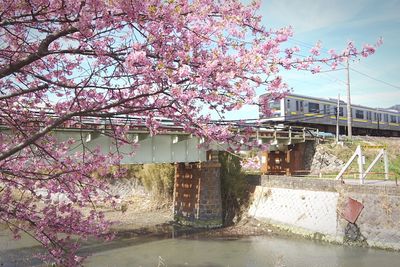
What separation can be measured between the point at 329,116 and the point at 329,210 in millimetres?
19218

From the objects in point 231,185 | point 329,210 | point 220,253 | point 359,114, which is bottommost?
point 220,253

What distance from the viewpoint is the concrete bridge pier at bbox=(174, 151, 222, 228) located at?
85.5 ft

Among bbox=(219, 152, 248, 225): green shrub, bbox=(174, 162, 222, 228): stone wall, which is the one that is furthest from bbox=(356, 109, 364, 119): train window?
bbox=(174, 162, 222, 228): stone wall

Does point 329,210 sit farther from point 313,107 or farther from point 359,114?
point 359,114

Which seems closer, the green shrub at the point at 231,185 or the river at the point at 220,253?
the river at the point at 220,253

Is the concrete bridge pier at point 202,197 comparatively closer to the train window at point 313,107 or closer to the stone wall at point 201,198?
the stone wall at point 201,198

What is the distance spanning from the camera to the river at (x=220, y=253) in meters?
16.4

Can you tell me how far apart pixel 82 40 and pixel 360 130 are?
44.3 meters

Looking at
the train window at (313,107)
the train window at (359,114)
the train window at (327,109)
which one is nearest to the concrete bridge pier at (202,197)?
the train window at (313,107)

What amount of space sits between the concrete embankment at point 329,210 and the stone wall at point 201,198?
257cm

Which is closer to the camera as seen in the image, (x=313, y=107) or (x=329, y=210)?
(x=329, y=210)

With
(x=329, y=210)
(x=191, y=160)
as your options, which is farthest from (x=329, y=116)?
(x=329, y=210)

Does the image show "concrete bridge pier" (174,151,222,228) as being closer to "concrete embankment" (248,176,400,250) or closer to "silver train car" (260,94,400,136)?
"concrete embankment" (248,176,400,250)

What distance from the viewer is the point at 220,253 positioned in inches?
733
